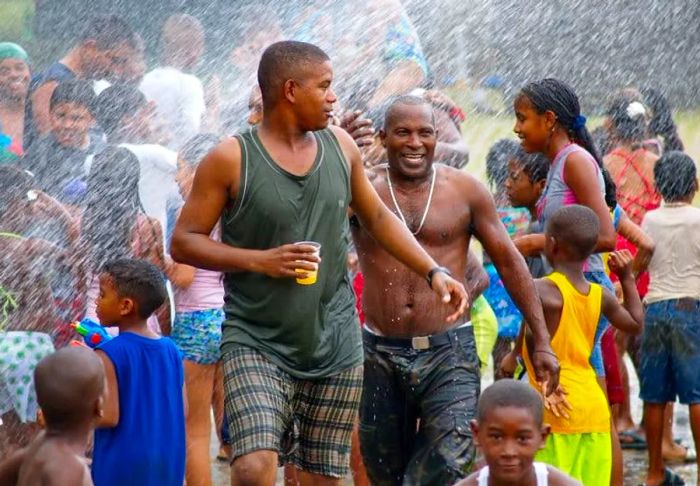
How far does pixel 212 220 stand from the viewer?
5.74 metres

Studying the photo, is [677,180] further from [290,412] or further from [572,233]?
[290,412]

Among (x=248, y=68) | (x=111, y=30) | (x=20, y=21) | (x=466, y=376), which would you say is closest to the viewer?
(x=466, y=376)

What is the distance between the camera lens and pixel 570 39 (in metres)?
16.8

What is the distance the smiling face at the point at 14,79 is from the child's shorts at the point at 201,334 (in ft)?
8.62

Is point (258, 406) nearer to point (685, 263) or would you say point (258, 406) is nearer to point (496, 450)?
point (496, 450)

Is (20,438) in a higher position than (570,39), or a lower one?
lower

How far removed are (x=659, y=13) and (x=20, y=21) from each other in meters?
6.80

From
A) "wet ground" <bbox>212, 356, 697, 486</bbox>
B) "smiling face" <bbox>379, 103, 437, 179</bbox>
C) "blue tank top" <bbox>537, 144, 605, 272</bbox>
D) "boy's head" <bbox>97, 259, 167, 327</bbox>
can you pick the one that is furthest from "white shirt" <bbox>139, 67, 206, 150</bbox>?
"boy's head" <bbox>97, 259, 167, 327</bbox>

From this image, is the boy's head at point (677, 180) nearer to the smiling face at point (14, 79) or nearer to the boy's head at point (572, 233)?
the boy's head at point (572, 233)

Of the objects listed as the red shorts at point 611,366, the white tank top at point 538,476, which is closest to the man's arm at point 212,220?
the white tank top at point 538,476

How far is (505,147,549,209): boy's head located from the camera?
831 cm

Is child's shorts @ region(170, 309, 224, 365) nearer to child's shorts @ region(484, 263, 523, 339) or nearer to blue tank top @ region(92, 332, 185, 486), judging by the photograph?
blue tank top @ region(92, 332, 185, 486)

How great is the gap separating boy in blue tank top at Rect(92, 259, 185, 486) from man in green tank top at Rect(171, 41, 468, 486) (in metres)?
0.37

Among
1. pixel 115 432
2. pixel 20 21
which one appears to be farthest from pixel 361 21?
pixel 115 432
